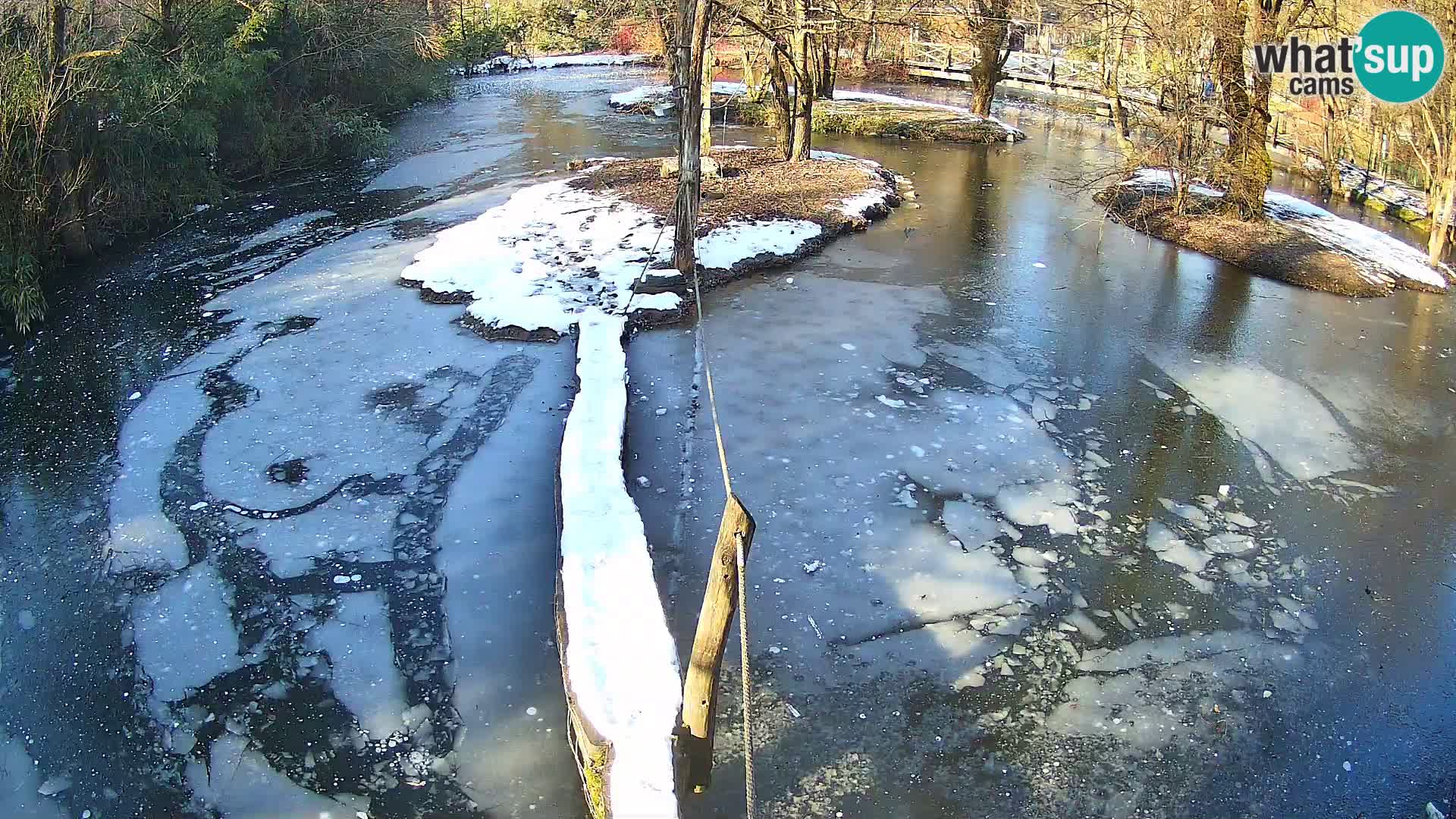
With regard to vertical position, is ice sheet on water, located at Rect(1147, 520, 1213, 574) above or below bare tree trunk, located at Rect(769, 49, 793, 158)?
below

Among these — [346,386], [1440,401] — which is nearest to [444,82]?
[346,386]

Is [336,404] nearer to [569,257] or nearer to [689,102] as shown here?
[569,257]

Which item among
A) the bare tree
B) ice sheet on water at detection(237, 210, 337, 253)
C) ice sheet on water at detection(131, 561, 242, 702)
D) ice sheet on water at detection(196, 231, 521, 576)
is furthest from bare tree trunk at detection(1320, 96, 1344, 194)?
ice sheet on water at detection(131, 561, 242, 702)

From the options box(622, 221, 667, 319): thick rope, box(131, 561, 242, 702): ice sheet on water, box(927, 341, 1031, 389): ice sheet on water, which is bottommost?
box(131, 561, 242, 702): ice sheet on water

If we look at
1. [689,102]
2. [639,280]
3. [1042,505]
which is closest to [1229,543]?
[1042,505]

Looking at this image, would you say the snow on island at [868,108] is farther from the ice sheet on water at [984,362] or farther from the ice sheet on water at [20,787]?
the ice sheet on water at [20,787]

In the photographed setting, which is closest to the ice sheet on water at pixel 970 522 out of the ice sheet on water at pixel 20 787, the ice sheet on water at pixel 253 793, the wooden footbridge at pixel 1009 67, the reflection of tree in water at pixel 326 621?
the reflection of tree in water at pixel 326 621

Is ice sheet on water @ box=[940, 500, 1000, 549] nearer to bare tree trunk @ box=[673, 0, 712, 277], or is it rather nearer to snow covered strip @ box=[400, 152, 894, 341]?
snow covered strip @ box=[400, 152, 894, 341]

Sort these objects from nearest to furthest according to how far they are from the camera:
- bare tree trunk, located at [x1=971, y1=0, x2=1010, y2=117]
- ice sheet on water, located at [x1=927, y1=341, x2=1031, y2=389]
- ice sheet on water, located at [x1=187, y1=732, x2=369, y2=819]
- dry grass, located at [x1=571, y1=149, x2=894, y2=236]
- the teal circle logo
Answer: ice sheet on water, located at [x1=187, y1=732, x2=369, y2=819] → ice sheet on water, located at [x1=927, y1=341, x2=1031, y2=389] → the teal circle logo → dry grass, located at [x1=571, y1=149, x2=894, y2=236] → bare tree trunk, located at [x1=971, y1=0, x2=1010, y2=117]
